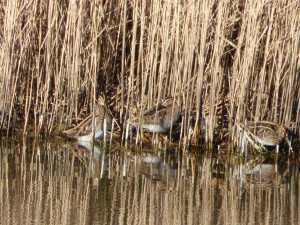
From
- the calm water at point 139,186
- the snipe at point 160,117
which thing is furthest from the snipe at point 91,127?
the snipe at point 160,117

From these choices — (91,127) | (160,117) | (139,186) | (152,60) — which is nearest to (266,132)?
(160,117)

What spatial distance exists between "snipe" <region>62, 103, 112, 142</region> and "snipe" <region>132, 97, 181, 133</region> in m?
0.44

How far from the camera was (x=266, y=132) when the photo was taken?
8430mm

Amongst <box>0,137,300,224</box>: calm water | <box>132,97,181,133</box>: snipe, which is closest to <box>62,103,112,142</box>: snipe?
<box>0,137,300,224</box>: calm water

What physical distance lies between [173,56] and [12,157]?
2.03m

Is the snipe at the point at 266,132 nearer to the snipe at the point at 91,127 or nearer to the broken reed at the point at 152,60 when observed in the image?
the broken reed at the point at 152,60

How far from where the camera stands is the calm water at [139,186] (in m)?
6.25

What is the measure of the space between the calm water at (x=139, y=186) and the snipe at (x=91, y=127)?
152 mm

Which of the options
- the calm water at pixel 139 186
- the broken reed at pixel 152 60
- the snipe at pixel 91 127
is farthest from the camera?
the snipe at pixel 91 127

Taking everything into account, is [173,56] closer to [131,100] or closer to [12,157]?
[131,100]

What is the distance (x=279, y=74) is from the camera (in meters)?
8.41

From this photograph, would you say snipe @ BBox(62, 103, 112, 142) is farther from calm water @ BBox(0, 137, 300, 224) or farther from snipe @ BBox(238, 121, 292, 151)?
snipe @ BBox(238, 121, 292, 151)

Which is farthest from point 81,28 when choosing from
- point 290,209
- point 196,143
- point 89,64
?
point 290,209

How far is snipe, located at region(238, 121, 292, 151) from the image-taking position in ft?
27.7
